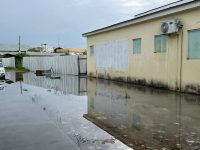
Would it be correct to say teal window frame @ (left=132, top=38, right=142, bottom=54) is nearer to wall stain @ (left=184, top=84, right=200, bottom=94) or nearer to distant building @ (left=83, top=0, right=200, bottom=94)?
distant building @ (left=83, top=0, right=200, bottom=94)

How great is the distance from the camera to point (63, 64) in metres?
35.4

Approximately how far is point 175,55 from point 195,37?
167cm

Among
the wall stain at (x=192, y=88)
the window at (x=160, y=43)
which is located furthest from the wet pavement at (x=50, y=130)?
the window at (x=160, y=43)

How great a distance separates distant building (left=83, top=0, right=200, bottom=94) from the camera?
15094 millimetres

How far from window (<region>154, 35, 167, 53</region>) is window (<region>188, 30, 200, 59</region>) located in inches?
86.9

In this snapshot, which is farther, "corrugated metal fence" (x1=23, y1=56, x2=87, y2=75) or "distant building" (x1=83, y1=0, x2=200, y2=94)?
"corrugated metal fence" (x1=23, y1=56, x2=87, y2=75)

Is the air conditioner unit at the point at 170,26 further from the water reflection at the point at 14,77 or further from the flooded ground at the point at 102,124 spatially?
the water reflection at the point at 14,77

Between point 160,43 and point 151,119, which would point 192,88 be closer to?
point 160,43

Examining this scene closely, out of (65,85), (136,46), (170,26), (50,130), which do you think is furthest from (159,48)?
(50,130)

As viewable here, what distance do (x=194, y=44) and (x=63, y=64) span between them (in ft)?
72.5

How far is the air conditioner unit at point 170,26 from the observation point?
15.8 metres

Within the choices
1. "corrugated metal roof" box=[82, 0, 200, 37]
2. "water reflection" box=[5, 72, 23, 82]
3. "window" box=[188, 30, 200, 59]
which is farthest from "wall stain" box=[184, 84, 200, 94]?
"water reflection" box=[5, 72, 23, 82]

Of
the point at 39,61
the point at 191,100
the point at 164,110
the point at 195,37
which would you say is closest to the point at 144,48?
the point at 195,37

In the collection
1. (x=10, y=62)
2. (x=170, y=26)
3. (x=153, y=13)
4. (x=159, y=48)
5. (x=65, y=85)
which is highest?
(x=153, y=13)
